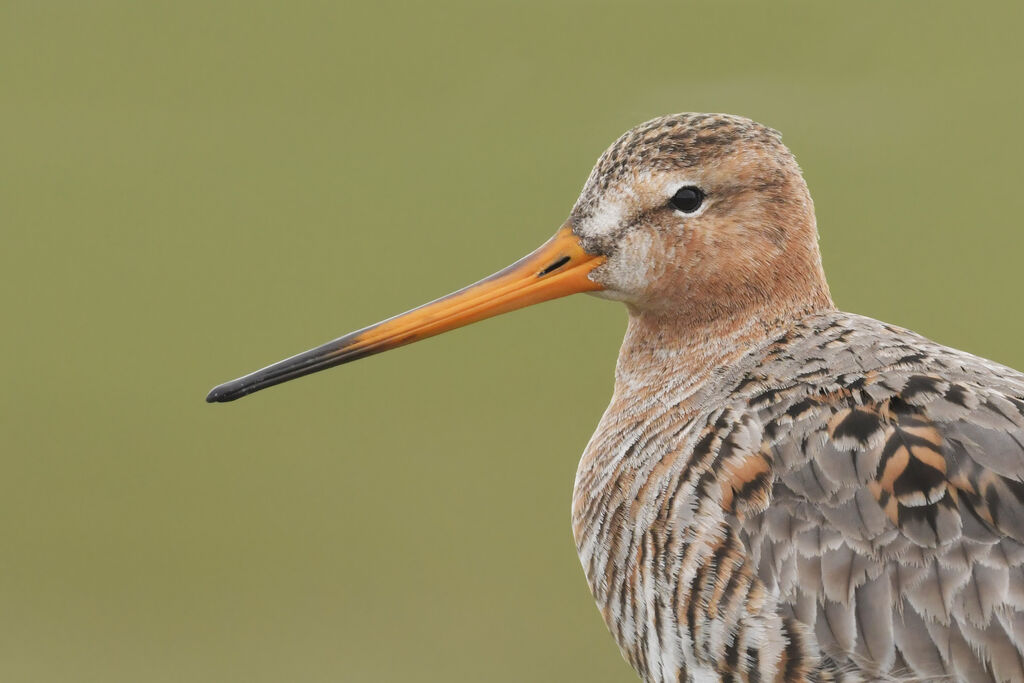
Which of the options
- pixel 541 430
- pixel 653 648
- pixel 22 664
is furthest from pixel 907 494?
pixel 22 664

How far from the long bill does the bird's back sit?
1.48 feet

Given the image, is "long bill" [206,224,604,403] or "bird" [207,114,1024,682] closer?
"bird" [207,114,1024,682]

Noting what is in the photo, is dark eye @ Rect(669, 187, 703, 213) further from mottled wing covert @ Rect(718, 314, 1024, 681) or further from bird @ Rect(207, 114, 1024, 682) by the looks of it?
mottled wing covert @ Rect(718, 314, 1024, 681)

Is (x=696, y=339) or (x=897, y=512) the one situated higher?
(x=696, y=339)

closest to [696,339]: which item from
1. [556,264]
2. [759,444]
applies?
[556,264]

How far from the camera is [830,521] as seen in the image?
124 inches

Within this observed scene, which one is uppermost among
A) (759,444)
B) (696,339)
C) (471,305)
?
(471,305)

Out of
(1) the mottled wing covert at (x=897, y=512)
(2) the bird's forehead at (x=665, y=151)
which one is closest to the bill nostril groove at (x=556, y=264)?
(2) the bird's forehead at (x=665, y=151)

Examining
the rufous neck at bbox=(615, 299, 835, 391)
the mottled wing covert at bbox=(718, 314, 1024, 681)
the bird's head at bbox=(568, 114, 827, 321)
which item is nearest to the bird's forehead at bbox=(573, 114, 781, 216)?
the bird's head at bbox=(568, 114, 827, 321)

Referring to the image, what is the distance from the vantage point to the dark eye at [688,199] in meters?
3.68

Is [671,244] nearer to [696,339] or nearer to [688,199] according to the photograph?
[688,199]

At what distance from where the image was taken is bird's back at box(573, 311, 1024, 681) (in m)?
3.03

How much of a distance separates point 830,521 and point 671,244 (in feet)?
2.85

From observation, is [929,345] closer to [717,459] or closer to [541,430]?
[717,459]
